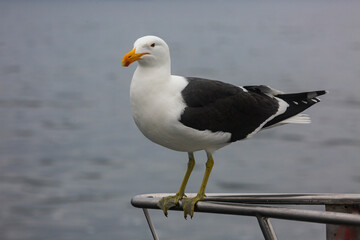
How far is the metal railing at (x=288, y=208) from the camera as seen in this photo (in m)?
2.38

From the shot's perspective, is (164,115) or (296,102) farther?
(296,102)

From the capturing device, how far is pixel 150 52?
3.85m

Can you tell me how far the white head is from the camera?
12.5ft

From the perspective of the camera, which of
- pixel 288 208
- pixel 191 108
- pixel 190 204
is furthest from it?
pixel 191 108

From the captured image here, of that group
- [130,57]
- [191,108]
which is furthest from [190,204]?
[130,57]

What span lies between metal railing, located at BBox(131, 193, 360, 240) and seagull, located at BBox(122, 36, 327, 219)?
30 centimetres

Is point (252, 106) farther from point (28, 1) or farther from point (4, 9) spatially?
point (28, 1)

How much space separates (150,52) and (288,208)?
156 centimetres

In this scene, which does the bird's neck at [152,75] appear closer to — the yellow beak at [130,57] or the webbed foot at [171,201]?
the yellow beak at [130,57]

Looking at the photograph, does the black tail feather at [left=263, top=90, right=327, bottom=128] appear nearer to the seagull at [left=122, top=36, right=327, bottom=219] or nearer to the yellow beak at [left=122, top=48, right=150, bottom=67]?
the seagull at [left=122, top=36, right=327, bottom=219]

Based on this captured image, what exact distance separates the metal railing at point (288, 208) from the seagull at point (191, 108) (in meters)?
0.30

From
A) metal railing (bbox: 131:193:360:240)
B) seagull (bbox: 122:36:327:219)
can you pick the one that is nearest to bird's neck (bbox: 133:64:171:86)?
seagull (bbox: 122:36:327:219)

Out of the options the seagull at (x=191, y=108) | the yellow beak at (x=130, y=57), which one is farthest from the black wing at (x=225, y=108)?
the yellow beak at (x=130, y=57)

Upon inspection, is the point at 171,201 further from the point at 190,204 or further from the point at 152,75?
the point at 152,75
